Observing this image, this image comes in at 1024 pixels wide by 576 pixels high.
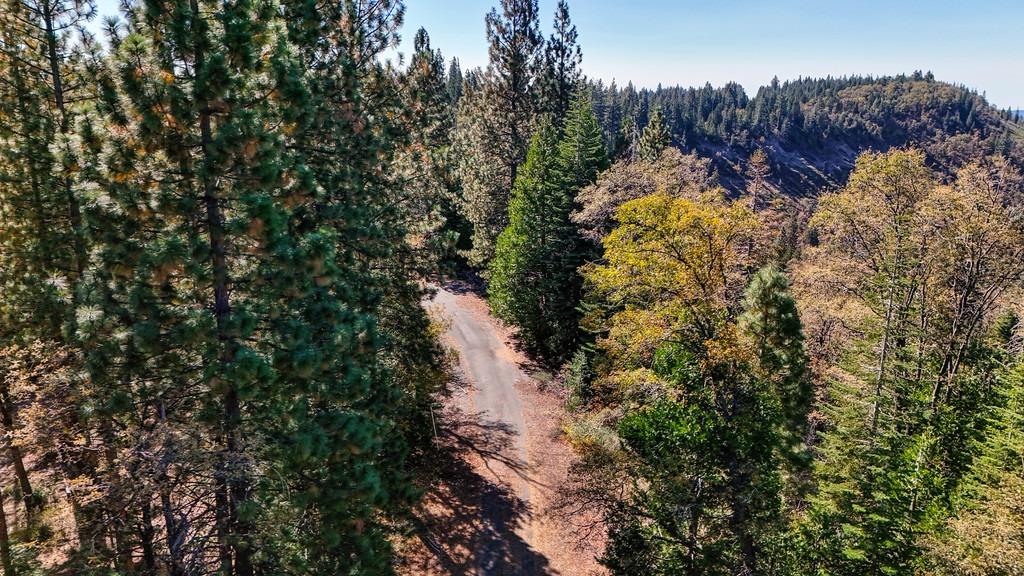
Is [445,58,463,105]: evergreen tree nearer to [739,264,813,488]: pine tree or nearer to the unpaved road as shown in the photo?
the unpaved road

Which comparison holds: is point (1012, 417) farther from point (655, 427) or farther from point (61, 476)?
point (61, 476)

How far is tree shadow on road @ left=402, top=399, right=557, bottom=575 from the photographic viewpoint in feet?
55.0

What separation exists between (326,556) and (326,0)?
12.9 meters

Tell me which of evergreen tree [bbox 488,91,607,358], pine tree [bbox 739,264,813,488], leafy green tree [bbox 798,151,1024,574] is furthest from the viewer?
evergreen tree [bbox 488,91,607,358]

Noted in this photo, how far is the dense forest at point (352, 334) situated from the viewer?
294 inches

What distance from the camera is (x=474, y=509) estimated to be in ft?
63.2


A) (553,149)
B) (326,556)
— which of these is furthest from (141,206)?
(553,149)

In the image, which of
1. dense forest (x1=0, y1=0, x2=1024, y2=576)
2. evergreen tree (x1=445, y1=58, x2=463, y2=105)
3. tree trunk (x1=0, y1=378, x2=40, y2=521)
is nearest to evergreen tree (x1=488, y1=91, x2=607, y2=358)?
dense forest (x1=0, y1=0, x2=1024, y2=576)

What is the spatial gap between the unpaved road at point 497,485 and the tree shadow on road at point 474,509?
4 cm

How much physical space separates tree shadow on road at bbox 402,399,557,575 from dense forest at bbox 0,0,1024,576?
121 centimetres

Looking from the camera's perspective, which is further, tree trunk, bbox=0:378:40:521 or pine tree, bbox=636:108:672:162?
pine tree, bbox=636:108:672:162

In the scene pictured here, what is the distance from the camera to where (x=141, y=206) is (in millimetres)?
7281

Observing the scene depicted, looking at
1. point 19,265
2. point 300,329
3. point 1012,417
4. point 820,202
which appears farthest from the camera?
point 820,202

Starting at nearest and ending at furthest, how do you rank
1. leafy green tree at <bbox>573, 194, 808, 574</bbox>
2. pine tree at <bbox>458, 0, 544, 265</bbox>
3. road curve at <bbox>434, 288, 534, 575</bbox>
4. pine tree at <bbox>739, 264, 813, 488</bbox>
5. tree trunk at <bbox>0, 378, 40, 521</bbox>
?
tree trunk at <bbox>0, 378, 40, 521</bbox>, leafy green tree at <bbox>573, 194, 808, 574</bbox>, pine tree at <bbox>739, 264, 813, 488</bbox>, road curve at <bbox>434, 288, 534, 575</bbox>, pine tree at <bbox>458, 0, 544, 265</bbox>
